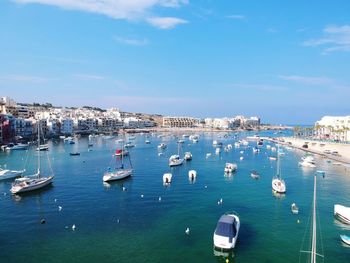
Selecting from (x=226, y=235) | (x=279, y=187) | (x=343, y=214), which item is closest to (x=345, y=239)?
(x=343, y=214)

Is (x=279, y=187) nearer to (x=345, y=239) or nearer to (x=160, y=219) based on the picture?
(x=345, y=239)

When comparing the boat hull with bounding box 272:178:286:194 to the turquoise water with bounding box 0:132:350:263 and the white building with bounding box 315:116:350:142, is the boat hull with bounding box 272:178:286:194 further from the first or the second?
the white building with bounding box 315:116:350:142

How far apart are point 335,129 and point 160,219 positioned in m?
146

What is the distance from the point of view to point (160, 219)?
127 ft

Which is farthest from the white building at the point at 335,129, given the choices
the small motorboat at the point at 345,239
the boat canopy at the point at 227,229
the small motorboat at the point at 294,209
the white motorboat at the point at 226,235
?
the white motorboat at the point at 226,235

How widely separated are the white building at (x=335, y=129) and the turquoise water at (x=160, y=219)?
299 feet

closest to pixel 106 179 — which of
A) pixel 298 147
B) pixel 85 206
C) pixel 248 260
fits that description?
pixel 85 206

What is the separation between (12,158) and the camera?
90.8 m

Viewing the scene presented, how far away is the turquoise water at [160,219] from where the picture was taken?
2958cm

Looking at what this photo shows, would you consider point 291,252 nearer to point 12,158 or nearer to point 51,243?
point 51,243

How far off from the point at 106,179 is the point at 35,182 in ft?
41.2

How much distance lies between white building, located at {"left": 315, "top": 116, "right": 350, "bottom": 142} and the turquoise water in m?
91.0

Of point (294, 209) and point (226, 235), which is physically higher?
point (226, 235)

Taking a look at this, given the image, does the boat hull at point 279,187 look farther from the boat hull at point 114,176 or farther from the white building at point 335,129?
the white building at point 335,129
